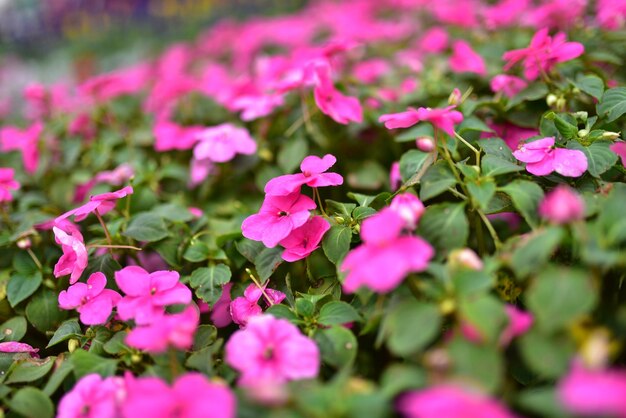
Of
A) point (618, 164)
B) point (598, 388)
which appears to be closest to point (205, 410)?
point (598, 388)

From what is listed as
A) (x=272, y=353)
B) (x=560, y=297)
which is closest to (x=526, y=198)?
(x=560, y=297)

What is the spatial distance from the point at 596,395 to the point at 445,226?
38cm

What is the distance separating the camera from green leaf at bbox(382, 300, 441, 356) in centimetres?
70

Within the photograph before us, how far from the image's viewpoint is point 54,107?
2250mm

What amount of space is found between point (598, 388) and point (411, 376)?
0.24 metres

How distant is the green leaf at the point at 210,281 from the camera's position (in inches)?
42.6

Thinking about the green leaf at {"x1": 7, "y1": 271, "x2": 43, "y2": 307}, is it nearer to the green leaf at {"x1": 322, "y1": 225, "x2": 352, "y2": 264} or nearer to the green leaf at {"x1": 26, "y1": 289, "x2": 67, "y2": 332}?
the green leaf at {"x1": 26, "y1": 289, "x2": 67, "y2": 332}

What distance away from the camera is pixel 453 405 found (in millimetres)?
585

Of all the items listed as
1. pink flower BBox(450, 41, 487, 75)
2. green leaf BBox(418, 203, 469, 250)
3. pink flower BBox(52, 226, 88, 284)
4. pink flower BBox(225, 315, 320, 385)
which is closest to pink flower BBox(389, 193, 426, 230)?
green leaf BBox(418, 203, 469, 250)

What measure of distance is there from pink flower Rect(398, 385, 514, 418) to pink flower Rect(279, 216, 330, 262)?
48 centimetres

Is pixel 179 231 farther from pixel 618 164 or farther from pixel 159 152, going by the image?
pixel 618 164

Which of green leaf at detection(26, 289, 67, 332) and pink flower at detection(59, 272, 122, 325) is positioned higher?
pink flower at detection(59, 272, 122, 325)

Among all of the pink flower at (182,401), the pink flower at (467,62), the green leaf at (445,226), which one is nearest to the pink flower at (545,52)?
the pink flower at (467,62)

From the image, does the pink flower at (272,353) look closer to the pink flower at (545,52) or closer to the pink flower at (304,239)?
the pink flower at (304,239)
